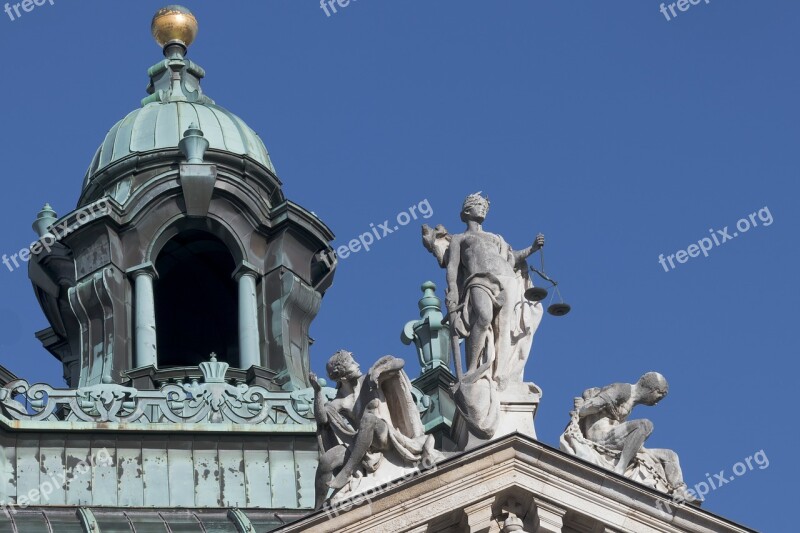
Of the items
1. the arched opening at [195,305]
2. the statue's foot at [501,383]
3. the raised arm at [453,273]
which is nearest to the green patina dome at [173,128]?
the arched opening at [195,305]

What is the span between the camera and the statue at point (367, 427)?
4256 centimetres

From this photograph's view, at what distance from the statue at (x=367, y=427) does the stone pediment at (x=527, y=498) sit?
422mm

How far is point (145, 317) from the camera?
57031 millimetres

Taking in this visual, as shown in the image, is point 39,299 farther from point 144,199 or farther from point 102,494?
point 102,494

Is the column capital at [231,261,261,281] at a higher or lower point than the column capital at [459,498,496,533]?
higher

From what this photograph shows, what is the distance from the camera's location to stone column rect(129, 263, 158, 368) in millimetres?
56312

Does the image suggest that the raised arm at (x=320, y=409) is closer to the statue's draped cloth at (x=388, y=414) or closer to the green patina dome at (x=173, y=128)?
the statue's draped cloth at (x=388, y=414)

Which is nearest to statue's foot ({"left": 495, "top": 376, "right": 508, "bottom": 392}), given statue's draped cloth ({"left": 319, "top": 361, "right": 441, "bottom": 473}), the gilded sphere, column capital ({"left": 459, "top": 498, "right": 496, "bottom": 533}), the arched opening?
statue's draped cloth ({"left": 319, "top": 361, "right": 441, "bottom": 473})

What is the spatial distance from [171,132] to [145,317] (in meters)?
4.19

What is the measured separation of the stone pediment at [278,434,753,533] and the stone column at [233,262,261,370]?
14557 millimetres

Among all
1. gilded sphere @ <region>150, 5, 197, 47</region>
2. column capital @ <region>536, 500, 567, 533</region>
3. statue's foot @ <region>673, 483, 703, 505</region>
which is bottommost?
column capital @ <region>536, 500, 567, 533</region>

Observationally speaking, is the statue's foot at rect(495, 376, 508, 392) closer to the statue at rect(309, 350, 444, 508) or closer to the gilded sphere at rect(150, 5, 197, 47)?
the statue at rect(309, 350, 444, 508)

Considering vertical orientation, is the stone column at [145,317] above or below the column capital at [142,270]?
below

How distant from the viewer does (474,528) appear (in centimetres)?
4222
